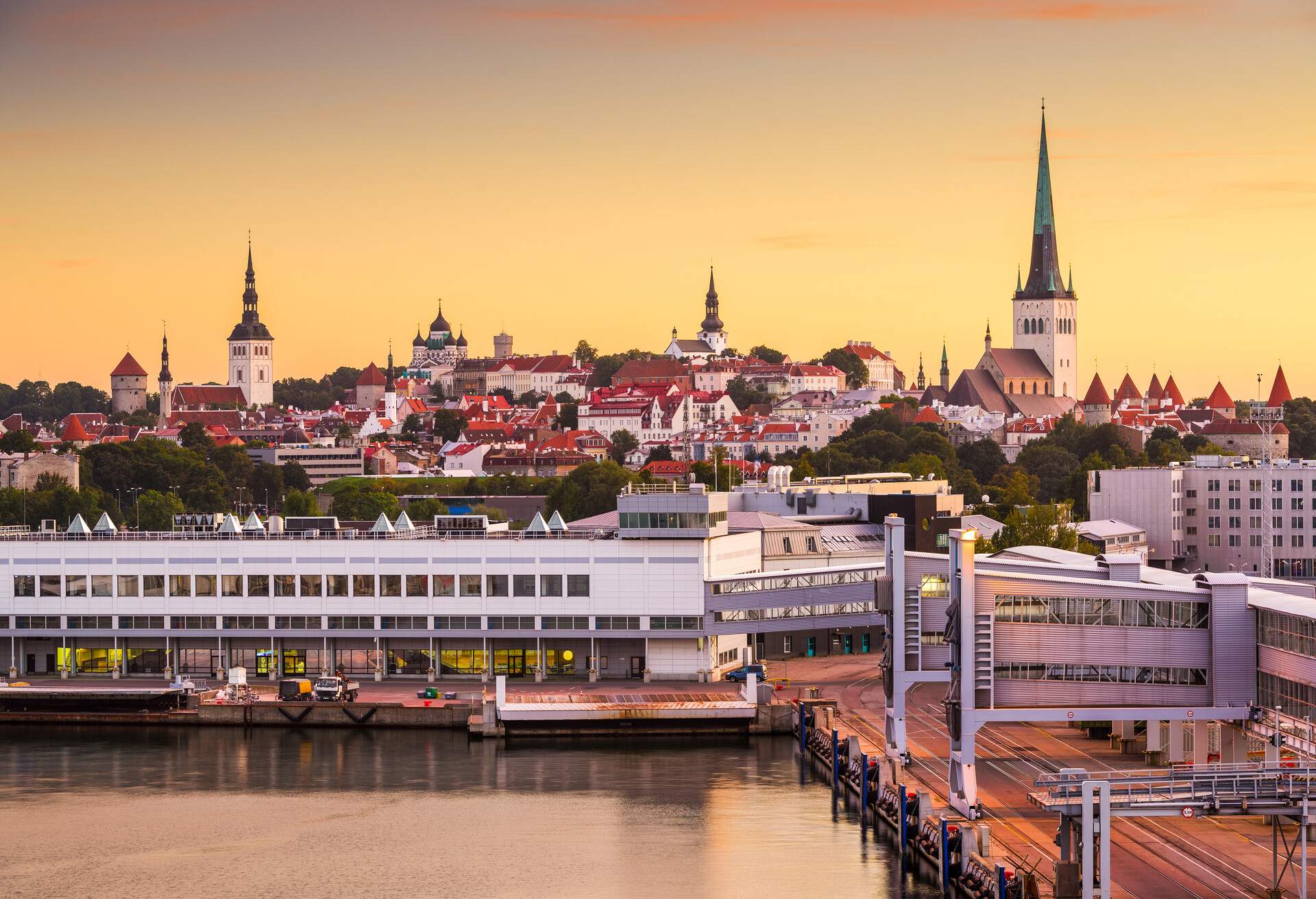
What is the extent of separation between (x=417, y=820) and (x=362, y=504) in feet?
342

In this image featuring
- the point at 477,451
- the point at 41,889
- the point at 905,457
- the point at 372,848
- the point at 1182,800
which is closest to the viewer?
the point at 1182,800

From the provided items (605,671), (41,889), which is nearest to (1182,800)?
(41,889)

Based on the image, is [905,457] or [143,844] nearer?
[143,844]

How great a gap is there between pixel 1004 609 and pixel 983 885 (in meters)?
6.79

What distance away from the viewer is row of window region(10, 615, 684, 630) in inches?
2258

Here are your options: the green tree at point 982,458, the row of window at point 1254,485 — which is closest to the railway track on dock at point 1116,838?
the row of window at point 1254,485

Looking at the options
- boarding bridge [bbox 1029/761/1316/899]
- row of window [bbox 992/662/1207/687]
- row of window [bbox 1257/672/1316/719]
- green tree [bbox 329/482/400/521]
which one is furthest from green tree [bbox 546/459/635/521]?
boarding bridge [bbox 1029/761/1316/899]

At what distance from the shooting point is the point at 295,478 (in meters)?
172

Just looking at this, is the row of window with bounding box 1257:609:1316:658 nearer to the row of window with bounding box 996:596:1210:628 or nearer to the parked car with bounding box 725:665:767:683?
the row of window with bounding box 996:596:1210:628

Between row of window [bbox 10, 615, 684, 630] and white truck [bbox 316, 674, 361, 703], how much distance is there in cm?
242

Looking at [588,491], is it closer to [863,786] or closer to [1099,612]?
[863,786]

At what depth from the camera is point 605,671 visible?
58188mm

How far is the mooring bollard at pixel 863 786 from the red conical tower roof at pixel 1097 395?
506 feet

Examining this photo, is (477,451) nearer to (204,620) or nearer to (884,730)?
(204,620)
